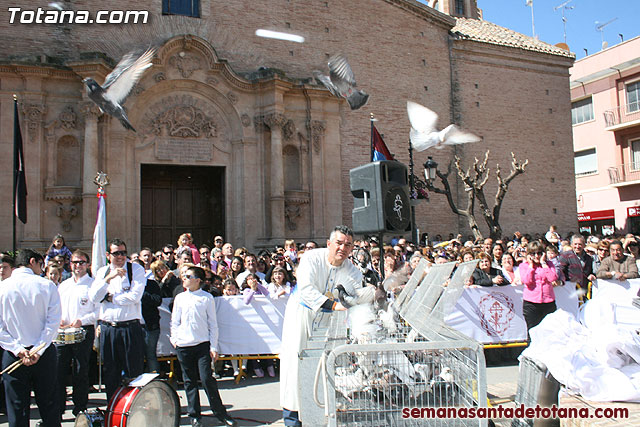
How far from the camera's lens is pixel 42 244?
52.1ft

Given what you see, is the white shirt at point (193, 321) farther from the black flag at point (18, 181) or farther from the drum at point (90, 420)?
the black flag at point (18, 181)

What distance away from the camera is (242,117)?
18750 millimetres

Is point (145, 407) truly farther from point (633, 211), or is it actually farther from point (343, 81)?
point (633, 211)

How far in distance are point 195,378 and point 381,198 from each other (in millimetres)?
2967

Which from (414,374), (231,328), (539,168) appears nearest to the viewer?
(414,374)

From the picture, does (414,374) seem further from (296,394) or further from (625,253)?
(625,253)

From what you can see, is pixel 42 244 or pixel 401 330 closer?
pixel 401 330

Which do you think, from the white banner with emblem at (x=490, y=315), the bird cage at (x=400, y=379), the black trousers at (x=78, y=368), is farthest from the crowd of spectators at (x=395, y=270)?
the bird cage at (x=400, y=379)

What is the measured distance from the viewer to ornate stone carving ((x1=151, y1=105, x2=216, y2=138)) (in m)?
17.9

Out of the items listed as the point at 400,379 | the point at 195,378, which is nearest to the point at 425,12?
the point at 195,378

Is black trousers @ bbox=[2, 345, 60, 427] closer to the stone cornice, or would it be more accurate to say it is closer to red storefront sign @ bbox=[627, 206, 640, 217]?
the stone cornice

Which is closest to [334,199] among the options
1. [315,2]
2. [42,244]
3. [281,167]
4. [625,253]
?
[281,167]

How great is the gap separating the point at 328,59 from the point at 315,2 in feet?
7.30

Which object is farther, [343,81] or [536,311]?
[343,81]
